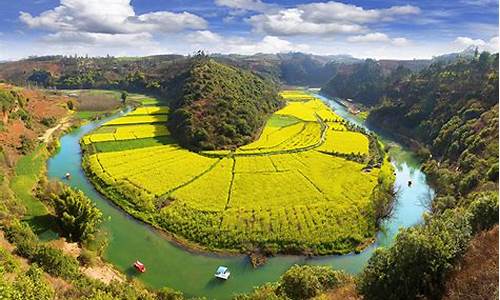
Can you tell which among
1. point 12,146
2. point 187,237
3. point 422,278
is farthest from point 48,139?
point 422,278

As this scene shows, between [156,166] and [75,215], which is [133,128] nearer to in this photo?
[156,166]

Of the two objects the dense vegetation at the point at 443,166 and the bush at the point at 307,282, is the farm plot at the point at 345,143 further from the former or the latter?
the bush at the point at 307,282

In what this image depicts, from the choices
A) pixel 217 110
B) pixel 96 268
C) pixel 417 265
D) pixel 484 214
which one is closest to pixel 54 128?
pixel 217 110

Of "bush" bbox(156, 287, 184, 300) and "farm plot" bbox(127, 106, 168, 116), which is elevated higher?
"farm plot" bbox(127, 106, 168, 116)

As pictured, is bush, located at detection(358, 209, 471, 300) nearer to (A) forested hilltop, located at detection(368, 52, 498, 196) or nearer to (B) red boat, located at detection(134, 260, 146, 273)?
(B) red boat, located at detection(134, 260, 146, 273)

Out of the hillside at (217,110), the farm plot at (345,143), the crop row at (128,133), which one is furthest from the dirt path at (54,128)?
the farm plot at (345,143)

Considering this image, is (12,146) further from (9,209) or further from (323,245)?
(323,245)

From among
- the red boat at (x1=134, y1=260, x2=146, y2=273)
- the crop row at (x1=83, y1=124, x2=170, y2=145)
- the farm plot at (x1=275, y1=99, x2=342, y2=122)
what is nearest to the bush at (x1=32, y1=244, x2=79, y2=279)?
the red boat at (x1=134, y1=260, x2=146, y2=273)

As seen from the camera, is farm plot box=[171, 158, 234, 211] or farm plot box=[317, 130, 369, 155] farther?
farm plot box=[317, 130, 369, 155]
